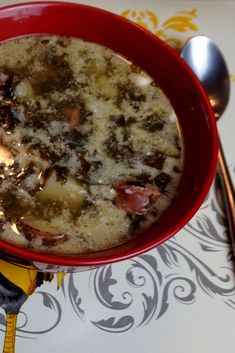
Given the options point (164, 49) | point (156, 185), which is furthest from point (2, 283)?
point (164, 49)

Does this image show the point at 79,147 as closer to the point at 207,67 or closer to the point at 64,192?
the point at 64,192

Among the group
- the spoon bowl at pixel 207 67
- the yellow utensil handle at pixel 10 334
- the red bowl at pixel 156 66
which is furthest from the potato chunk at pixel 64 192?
the spoon bowl at pixel 207 67

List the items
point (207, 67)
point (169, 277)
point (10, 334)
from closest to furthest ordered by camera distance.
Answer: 1. point (10, 334)
2. point (169, 277)
3. point (207, 67)

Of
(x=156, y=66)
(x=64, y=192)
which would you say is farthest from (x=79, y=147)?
(x=156, y=66)

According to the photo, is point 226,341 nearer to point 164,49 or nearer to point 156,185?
point 156,185

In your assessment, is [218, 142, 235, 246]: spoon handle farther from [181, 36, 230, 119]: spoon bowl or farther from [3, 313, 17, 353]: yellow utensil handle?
[3, 313, 17, 353]: yellow utensil handle

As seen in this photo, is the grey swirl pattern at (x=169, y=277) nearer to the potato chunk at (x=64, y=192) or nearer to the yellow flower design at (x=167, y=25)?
the potato chunk at (x=64, y=192)
